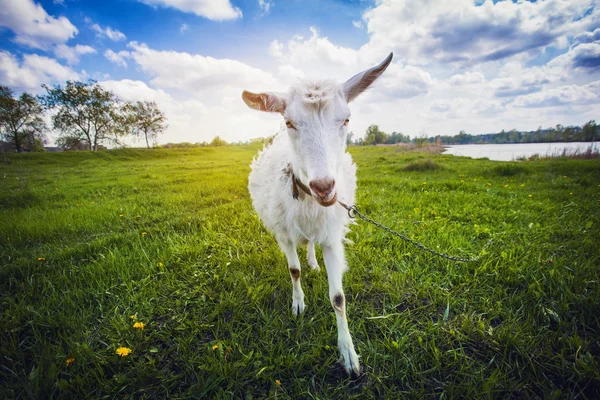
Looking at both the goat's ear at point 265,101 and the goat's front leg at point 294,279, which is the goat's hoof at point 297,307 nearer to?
the goat's front leg at point 294,279

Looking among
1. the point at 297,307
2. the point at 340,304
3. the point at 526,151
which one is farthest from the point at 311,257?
the point at 526,151

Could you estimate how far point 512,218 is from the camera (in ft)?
14.5

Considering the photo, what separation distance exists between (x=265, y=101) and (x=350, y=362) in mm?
2484

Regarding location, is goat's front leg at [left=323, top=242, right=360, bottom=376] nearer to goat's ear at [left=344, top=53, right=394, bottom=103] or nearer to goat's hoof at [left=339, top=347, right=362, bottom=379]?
goat's hoof at [left=339, top=347, right=362, bottom=379]

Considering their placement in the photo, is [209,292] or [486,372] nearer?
[486,372]

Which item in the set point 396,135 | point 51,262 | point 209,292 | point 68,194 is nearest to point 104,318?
point 209,292

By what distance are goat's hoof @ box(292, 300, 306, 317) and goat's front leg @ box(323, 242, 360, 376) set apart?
434 millimetres

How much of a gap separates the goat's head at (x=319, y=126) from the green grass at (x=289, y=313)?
1437mm

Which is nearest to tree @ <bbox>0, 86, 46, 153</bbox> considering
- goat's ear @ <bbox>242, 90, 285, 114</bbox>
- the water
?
goat's ear @ <bbox>242, 90, 285, 114</bbox>

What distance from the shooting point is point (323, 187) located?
5.33ft

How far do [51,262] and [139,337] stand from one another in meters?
2.23

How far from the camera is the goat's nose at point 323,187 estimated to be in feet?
5.31

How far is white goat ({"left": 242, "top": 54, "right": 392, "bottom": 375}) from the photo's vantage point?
69.7 inches

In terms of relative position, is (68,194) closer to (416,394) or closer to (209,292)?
(209,292)
